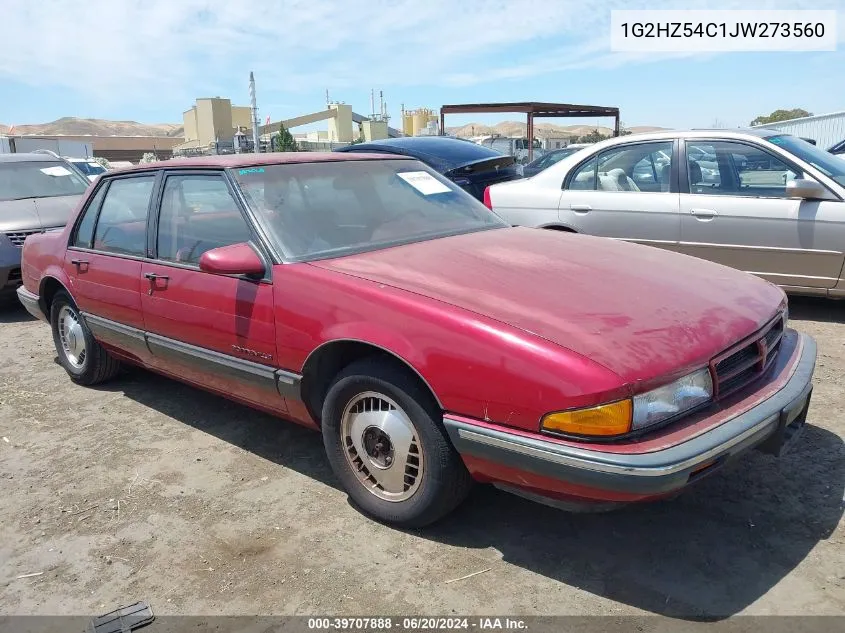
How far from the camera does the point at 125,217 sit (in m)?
4.23

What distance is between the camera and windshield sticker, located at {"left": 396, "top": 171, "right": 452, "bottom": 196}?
3.91m

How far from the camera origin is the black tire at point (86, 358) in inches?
183

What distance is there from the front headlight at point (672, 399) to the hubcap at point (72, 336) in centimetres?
386

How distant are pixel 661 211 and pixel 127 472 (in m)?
4.36

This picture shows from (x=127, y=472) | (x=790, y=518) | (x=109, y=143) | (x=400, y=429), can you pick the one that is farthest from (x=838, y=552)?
(x=109, y=143)

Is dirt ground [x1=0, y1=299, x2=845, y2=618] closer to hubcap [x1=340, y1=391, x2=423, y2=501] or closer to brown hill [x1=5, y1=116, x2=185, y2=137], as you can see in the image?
hubcap [x1=340, y1=391, x2=423, y2=501]

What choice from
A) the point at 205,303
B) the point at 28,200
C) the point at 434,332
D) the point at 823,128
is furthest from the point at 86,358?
the point at 823,128

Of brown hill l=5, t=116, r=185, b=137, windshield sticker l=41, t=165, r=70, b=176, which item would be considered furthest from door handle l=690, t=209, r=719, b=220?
brown hill l=5, t=116, r=185, b=137

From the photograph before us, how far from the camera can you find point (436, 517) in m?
2.73

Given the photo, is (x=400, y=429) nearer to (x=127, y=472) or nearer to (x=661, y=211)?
(x=127, y=472)

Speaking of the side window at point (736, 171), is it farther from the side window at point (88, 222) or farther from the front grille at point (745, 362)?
the side window at point (88, 222)

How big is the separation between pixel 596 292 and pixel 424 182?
1.58 m

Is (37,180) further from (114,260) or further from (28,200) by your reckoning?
(114,260)

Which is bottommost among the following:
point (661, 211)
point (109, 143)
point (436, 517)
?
point (436, 517)
